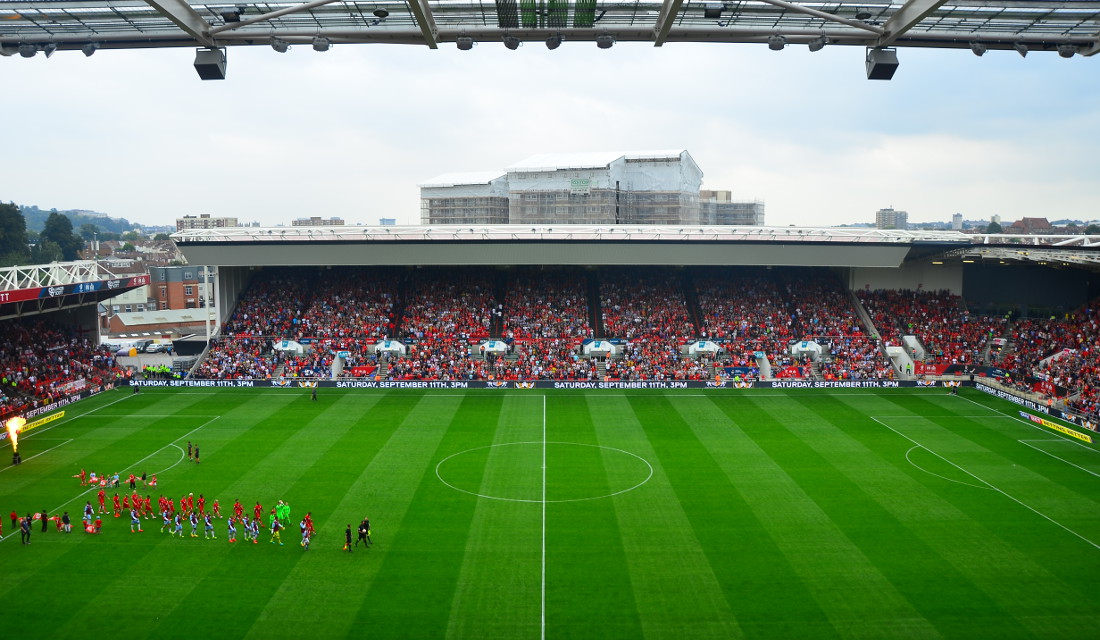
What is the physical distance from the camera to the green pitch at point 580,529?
18844mm

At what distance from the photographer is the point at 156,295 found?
305ft

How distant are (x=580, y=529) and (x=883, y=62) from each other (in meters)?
16.4

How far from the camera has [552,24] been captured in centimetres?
1195

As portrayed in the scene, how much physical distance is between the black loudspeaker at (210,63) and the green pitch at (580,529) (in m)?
12.2

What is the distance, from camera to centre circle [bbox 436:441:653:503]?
1082 inches

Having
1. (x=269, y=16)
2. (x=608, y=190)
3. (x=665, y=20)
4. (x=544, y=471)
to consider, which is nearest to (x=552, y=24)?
(x=665, y=20)

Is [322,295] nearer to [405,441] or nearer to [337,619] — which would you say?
[405,441]

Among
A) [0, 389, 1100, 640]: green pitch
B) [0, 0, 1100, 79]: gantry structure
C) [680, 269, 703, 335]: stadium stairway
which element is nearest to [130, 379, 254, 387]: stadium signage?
[0, 389, 1100, 640]: green pitch

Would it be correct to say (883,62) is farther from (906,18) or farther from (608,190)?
(608,190)

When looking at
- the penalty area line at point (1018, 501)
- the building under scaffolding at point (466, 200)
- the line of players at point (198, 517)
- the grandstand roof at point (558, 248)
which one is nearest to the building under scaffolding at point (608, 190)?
the building under scaffolding at point (466, 200)

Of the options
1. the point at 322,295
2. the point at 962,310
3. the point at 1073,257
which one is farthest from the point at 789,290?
the point at 322,295

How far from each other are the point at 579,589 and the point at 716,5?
46.7 ft

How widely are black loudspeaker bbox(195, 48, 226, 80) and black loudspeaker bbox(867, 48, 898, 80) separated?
9.77m

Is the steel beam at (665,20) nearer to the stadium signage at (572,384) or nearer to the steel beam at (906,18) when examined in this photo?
the steel beam at (906,18)
